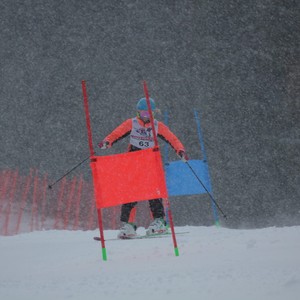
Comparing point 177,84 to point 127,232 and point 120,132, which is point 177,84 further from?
point 127,232

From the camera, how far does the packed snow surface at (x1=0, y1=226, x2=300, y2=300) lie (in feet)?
8.18

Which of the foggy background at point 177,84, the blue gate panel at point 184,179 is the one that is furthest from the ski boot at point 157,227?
the foggy background at point 177,84

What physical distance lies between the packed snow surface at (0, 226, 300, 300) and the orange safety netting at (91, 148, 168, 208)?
0.50 m

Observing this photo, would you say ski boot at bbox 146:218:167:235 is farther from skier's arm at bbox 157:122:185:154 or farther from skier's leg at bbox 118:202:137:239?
skier's arm at bbox 157:122:185:154

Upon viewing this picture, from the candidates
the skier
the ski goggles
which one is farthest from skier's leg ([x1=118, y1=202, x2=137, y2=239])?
the ski goggles

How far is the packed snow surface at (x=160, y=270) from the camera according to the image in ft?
8.18

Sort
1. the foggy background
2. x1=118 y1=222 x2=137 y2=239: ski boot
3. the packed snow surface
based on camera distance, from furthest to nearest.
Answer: the foggy background < x1=118 y1=222 x2=137 y2=239: ski boot < the packed snow surface

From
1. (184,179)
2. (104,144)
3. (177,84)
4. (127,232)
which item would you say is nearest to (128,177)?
(104,144)

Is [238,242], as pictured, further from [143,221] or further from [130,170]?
[143,221]

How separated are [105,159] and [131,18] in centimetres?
1022

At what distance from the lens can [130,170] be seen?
3.93m

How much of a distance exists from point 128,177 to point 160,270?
3.40 ft

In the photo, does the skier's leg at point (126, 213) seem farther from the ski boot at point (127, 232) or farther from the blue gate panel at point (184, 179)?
the blue gate panel at point (184, 179)

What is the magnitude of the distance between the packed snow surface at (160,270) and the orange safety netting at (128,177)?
0.50 meters
